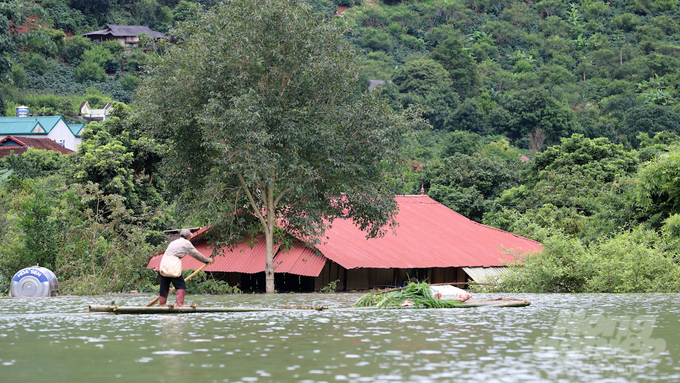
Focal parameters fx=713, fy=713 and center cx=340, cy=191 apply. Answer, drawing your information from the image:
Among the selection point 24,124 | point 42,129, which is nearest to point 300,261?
point 42,129

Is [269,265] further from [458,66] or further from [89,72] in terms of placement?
[89,72]

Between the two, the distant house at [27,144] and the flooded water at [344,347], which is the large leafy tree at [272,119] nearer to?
the flooded water at [344,347]

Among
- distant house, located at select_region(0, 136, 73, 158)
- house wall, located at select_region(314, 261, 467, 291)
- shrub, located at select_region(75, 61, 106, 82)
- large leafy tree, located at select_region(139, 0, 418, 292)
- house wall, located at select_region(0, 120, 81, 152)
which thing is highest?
shrub, located at select_region(75, 61, 106, 82)

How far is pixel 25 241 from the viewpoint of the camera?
23.7m

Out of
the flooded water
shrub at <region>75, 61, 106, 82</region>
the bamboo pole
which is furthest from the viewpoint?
shrub at <region>75, 61, 106, 82</region>

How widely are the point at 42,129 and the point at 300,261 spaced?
7302cm

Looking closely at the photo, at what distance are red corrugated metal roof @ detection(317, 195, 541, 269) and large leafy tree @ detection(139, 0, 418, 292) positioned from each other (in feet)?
5.69

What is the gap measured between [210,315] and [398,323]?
3.47m

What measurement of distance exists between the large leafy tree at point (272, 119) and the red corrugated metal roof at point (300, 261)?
76 centimetres

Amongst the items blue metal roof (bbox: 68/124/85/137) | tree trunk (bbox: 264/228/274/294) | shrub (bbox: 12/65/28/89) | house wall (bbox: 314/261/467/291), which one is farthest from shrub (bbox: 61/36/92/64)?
tree trunk (bbox: 264/228/274/294)

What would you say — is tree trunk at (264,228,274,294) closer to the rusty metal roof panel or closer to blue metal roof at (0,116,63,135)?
the rusty metal roof panel

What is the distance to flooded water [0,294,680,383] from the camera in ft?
22.9

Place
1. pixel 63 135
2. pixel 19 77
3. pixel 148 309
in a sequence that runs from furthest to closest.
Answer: pixel 19 77, pixel 63 135, pixel 148 309

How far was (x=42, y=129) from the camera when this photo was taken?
286ft
